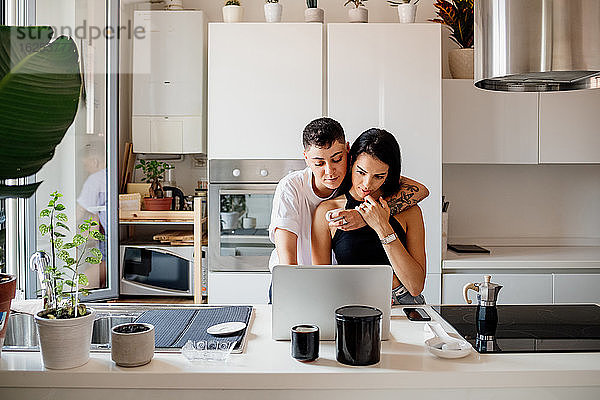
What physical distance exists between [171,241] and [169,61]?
109cm

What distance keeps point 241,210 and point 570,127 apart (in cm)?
190

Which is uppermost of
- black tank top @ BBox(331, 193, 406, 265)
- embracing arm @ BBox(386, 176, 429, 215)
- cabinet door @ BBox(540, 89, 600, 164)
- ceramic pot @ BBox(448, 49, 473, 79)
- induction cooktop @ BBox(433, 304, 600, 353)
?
ceramic pot @ BBox(448, 49, 473, 79)

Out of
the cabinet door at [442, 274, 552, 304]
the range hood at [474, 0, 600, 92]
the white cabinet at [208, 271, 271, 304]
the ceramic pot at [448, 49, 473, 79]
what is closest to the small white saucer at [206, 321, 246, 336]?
the range hood at [474, 0, 600, 92]

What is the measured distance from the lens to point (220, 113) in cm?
344

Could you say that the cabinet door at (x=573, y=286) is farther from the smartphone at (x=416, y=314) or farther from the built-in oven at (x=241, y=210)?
the smartphone at (x=416, y=314)

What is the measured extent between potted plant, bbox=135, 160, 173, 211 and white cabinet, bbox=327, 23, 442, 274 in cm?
118

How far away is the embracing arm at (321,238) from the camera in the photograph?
2.23 metres

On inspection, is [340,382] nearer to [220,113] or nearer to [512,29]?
[512,29]

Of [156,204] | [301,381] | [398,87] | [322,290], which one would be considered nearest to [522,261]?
[398,87]

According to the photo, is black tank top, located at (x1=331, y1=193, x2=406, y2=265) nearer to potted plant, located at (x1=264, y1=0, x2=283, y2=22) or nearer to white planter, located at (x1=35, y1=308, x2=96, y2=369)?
white planter, located at (x1=35, y1=308, x2=96, y2=369)

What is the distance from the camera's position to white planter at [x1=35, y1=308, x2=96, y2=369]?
5.12 feet

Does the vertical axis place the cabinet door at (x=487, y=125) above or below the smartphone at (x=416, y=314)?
above

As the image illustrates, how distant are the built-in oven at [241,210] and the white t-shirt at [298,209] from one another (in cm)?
113

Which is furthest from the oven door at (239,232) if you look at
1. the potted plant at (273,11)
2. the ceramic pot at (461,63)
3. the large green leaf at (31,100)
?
the large green leaf at (31,100)
